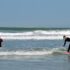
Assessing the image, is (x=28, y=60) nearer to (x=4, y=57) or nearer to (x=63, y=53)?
(x=4, y=57)

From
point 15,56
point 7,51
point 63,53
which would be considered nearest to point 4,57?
point 15,56

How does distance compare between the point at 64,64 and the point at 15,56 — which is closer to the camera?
the point at 64,64

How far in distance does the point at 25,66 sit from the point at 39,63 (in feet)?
3.96

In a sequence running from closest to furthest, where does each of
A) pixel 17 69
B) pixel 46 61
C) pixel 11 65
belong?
1. pixel 17 69
2. pixel 11 65
3. pixel 46 61

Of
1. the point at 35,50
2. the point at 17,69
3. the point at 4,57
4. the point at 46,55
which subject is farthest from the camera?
the point at 35,50

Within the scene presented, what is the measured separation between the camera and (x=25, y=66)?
1878cm

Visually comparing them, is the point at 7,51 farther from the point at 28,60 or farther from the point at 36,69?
the point at 36,69

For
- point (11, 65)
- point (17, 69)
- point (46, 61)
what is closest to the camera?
point (17, 69)

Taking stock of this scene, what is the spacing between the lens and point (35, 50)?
1039 inches

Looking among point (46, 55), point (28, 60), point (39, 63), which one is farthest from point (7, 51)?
point (39, 63)

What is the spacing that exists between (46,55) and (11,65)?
18.5 feet

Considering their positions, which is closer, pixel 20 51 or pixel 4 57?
pixel 4 57

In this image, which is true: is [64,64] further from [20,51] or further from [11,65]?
[20,51]

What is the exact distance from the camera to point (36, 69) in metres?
17.8
